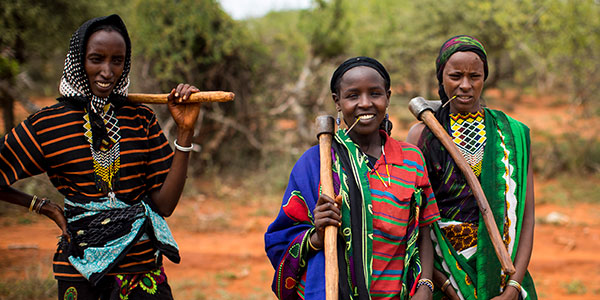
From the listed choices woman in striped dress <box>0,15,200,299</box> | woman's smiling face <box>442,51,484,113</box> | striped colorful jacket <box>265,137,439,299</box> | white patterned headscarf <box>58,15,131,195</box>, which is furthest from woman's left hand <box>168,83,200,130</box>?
woman's smiling face <box>442,51,484,113</box>

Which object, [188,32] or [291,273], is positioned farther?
[188,32]

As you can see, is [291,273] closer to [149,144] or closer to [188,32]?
[149,144]

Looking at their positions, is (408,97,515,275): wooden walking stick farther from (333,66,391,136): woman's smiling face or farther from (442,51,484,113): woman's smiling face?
(333,66,391,136): woman's smiling face

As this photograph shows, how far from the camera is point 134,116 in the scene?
2174 millimetres

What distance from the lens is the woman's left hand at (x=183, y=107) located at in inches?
84.2

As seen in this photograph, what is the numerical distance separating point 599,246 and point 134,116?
6142mm

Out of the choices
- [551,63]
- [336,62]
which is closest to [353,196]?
[336,62]

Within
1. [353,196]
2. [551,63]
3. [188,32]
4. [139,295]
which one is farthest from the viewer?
[551,63]

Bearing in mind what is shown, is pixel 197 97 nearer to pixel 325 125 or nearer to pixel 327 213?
pixel 325 125

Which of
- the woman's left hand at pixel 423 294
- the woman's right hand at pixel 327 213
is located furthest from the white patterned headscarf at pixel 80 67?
the woman's left hand at pixel 423 294

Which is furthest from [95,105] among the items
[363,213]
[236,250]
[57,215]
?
[236,250]

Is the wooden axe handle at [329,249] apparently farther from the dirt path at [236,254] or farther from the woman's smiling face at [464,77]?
the dirt path at [236,254]

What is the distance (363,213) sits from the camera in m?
1.88

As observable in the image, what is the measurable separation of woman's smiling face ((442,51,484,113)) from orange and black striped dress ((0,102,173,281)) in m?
1.37
